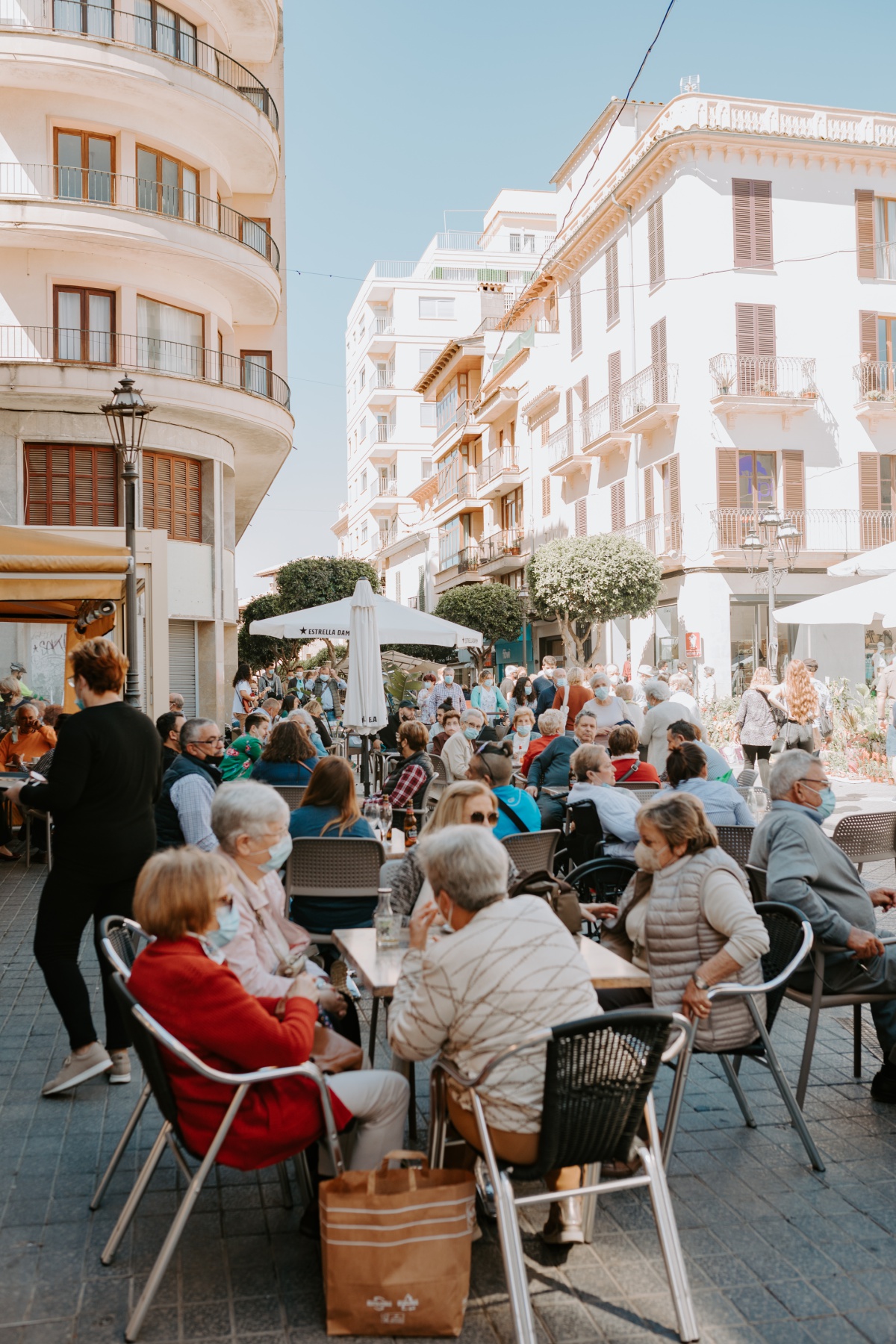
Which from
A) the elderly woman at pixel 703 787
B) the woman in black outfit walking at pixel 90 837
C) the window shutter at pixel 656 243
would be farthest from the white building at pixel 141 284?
the woman in black outfit walking at pixel 90 837

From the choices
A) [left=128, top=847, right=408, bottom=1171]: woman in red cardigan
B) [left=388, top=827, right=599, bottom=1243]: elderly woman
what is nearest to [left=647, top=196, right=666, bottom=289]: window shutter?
[left=388, top=827, right=599, bottom=1243]: elderly woman

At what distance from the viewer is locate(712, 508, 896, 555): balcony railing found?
29.7 meters

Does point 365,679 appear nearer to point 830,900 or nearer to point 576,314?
point 830,900

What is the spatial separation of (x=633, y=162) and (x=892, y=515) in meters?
12.6

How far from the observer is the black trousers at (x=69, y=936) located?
4965 mm

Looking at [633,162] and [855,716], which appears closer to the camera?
[855,716]

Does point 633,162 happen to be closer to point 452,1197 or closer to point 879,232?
point 879,232

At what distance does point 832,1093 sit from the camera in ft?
16.5

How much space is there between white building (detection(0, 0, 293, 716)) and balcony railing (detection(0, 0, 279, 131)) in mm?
36

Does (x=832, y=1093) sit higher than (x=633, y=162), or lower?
lower

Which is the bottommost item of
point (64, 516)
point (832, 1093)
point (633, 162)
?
point (832, 1093)

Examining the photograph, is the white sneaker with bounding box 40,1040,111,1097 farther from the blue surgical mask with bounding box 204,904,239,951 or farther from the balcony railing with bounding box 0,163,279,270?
the balcony railing with bounding box 0,163,279,270

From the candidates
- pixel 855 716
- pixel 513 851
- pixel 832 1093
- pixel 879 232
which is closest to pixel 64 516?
pixel 855 716

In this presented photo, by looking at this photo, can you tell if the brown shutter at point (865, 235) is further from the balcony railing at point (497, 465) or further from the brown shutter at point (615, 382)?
the balcony railing at point (497, 465)
